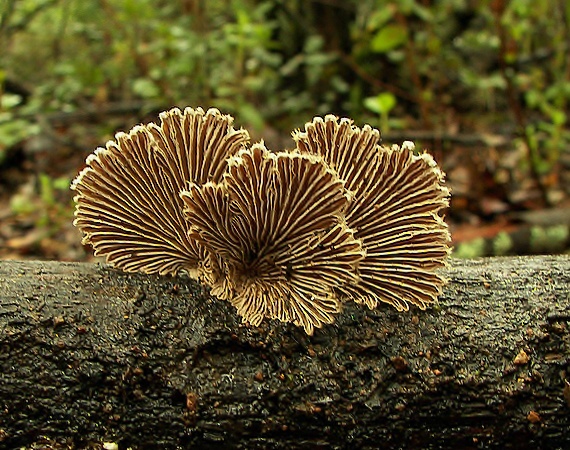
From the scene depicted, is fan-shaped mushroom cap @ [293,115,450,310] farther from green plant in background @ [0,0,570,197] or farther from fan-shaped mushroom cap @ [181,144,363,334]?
green plant in background @ [0,0,570,197]

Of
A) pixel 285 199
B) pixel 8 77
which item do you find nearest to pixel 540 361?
pixel 285 199

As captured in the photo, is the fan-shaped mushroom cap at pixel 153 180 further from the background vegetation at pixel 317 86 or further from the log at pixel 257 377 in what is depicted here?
the background vegetation at pixel 317 86

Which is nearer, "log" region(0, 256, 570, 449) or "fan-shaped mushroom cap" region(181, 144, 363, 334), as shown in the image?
"fan-shaped mushroom cap" region(181, 144, 363, 334)

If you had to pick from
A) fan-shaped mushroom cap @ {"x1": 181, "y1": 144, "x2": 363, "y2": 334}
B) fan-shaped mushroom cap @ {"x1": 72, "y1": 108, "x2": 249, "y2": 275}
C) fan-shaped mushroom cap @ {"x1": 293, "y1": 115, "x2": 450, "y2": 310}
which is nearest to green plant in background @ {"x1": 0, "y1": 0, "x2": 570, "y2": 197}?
fan-shaped mushroom cap @ {"x1": 293, "y1": 115, "x2": 450, "y2": 310}

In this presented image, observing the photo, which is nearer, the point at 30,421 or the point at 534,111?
the point at 30,421

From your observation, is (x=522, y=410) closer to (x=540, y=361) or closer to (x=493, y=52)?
(x=540, y=361)

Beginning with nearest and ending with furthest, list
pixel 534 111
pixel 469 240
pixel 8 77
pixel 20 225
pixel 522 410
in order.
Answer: pixel 522 410, pixel 469 240, pixel 20 225, pixel 8 77, pixel 534 111

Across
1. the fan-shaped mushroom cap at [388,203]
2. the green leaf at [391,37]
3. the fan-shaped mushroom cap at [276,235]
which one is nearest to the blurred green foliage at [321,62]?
the green leaf at [391,37]
